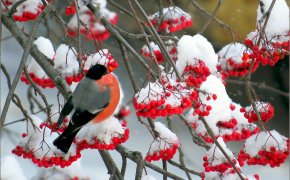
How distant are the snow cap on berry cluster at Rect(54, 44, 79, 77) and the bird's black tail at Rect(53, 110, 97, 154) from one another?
0.90 feet

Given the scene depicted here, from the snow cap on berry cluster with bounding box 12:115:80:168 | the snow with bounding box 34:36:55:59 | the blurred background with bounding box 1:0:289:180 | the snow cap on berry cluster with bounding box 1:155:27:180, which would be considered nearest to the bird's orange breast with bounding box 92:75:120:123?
the snow cap on berry cluster with bounding box 12:115:80:168

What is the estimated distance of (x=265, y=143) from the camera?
220cm

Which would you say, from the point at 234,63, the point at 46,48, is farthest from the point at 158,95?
the point at 46,48

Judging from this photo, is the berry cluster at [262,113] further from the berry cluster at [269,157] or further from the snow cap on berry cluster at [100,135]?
the snow cap on berry cluster at [100,135]

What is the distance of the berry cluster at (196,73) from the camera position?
1.95 m

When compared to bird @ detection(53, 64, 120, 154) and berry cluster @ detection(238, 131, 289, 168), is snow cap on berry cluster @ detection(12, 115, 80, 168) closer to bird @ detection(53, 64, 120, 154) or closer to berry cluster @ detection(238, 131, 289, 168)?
bird @ detection(53, 64, 120, 154)

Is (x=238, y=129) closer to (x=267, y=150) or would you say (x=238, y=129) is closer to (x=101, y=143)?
(x=267, y=150)

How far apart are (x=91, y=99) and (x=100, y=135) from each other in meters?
0.19

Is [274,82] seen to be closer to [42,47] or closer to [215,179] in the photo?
[42,47]

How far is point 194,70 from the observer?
6.47 ft

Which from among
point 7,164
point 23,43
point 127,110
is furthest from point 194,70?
point 7,164

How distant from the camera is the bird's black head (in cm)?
172

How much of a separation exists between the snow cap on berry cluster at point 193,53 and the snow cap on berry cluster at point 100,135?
31cm

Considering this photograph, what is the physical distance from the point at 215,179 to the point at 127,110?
398 mm
